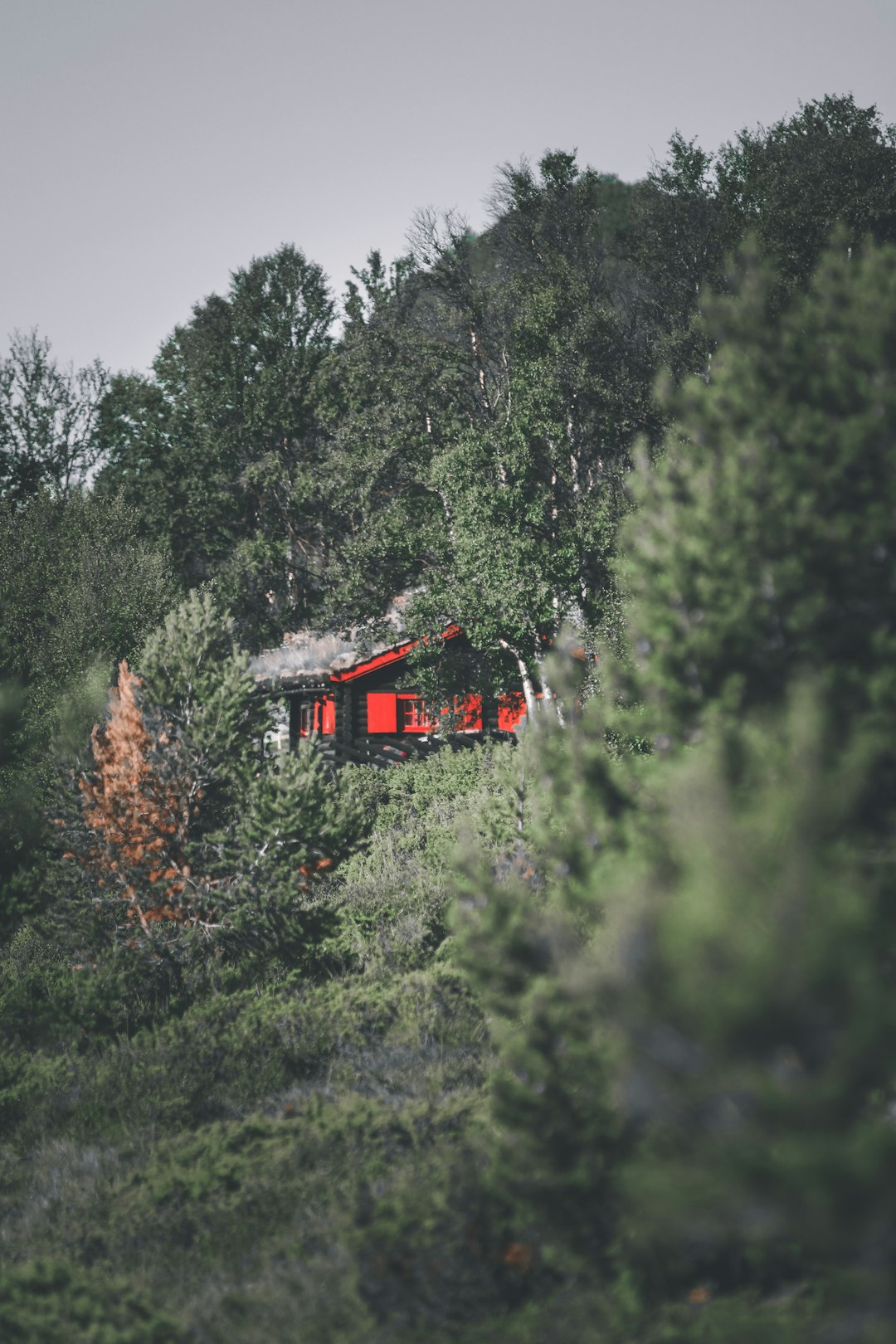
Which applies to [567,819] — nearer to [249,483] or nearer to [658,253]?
[658,253]

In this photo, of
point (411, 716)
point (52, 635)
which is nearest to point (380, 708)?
point (411, 716)

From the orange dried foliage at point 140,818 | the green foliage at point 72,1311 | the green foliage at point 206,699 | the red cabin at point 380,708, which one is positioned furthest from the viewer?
the red cabin at point 380,708

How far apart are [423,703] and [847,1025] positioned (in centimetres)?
2283

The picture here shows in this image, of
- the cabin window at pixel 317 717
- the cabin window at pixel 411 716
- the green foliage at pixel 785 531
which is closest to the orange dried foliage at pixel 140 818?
the green foliage at pixel 785 531

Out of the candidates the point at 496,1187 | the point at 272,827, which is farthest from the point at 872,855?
the point at 272,827

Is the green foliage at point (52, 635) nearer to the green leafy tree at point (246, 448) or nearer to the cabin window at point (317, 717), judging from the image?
the cabin window at point (317, 717)

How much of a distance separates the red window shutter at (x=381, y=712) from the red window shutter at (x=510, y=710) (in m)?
3.07

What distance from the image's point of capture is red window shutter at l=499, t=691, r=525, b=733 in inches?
970

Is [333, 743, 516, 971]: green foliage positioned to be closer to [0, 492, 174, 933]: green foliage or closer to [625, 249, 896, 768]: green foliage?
[625, 249, 896, 768]: green foliage

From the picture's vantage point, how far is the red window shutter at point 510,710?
970 inches

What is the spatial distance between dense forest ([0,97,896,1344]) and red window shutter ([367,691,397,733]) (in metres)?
3.13

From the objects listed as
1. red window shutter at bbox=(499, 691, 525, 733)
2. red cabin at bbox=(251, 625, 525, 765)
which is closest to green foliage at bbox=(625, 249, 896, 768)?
red window shutter at bbox=(499, 691, 525, 733)

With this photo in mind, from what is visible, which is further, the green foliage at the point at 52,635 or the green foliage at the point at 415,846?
the green foliage at the point at 52,635

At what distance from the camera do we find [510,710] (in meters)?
25.3
